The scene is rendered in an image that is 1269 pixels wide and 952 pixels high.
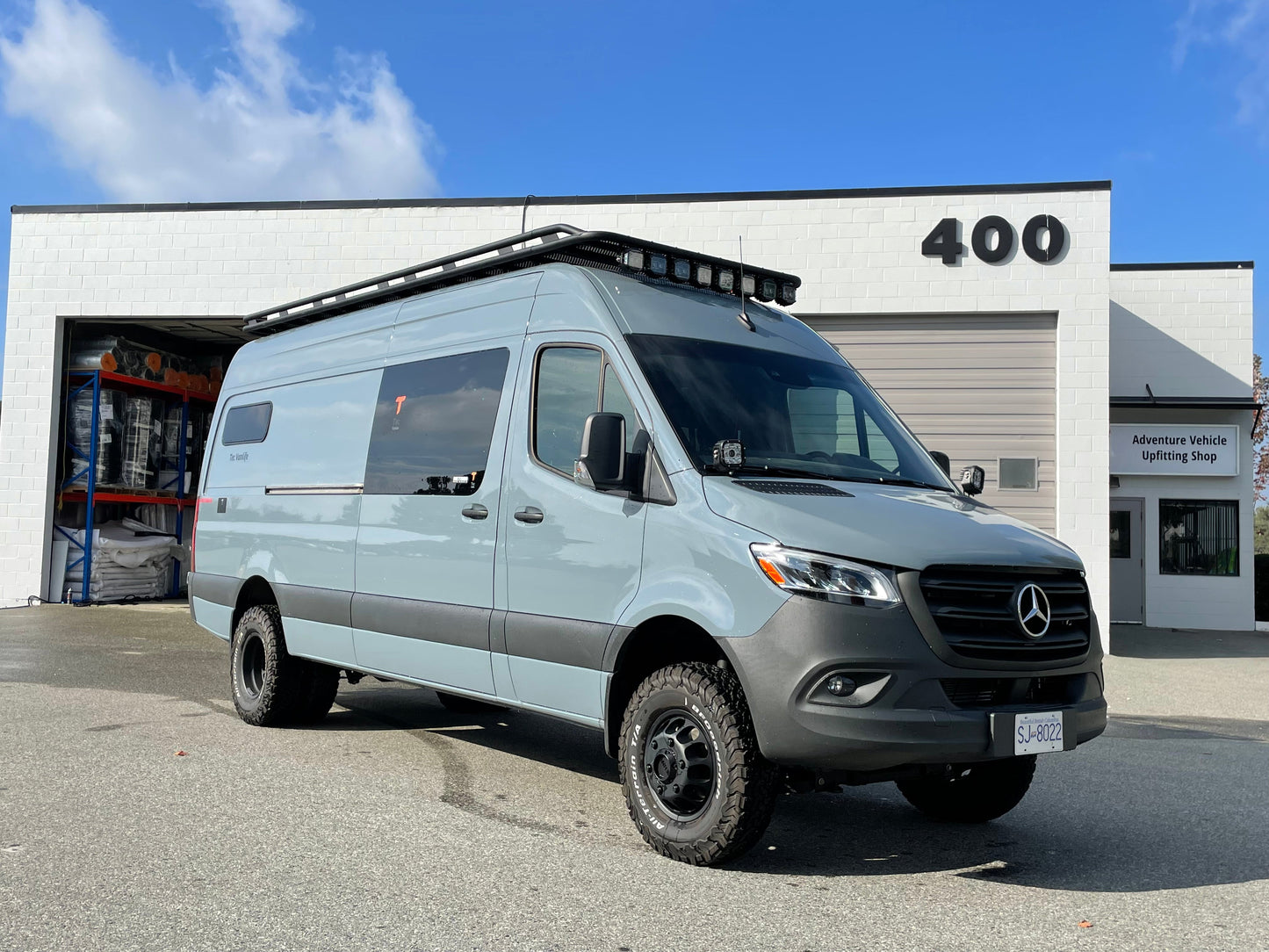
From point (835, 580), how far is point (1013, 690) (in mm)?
879

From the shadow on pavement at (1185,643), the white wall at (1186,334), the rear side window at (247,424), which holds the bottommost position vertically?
the shadow on pavement at (1185,643)

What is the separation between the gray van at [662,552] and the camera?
4262 millimetres

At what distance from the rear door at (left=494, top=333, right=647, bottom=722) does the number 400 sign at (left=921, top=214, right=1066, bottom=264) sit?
10629mm

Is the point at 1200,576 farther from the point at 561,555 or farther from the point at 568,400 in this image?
the point at 561,555

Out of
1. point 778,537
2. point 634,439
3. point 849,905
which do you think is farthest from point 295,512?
point 849,905

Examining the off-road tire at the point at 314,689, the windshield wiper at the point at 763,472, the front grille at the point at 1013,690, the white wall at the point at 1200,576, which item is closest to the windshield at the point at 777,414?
the windshield wiper at the point at 763,472

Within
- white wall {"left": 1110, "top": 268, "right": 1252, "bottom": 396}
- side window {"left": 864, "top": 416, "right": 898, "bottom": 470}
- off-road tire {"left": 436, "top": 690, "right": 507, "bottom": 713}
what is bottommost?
off-road tire {"left": 436, "top": 690, "right": 507, "bottom": 713}

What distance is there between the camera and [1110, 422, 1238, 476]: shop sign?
1988cm

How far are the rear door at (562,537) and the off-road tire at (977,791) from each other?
64.0 inches

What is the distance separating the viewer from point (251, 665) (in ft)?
25.8

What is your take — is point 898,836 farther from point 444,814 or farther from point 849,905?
point 444,814

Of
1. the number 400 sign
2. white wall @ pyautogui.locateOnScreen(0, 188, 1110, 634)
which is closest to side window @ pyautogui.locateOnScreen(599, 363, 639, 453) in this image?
white wall @ pyautogui.locateOnScreen(0, 188, 1110, 634)

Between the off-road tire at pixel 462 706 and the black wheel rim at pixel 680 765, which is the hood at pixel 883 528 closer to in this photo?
the black wheel rim at pixel 680 765

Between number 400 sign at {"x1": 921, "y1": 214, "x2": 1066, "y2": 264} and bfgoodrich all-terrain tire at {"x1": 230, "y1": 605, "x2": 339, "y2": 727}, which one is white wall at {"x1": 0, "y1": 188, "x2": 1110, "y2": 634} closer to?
number 400 sign at {"x1": 921, "y1": 214, "x2": 1066, "y2": 264}
